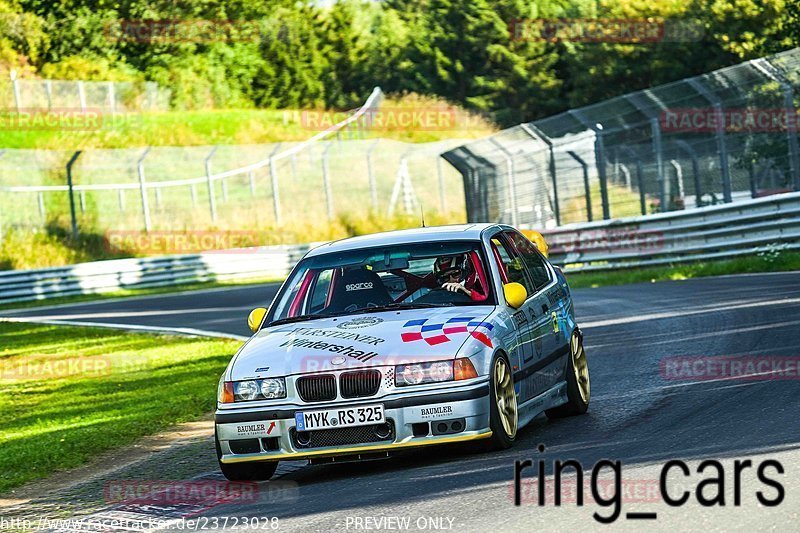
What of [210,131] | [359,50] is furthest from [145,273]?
[359,50]

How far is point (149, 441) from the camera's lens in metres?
11.1

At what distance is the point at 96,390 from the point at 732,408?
793 cm

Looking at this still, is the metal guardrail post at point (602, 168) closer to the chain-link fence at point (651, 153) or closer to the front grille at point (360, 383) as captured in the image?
the chain-link fence at point (651, 153)

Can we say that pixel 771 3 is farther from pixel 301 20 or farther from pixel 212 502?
pixel 212 502

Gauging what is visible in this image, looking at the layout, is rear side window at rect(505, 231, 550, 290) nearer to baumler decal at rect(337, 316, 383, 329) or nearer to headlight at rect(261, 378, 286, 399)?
baumler decal at rect(337, 316, 383, 329)

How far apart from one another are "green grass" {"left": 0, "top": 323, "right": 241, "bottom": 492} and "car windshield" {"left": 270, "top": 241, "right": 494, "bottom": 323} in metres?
2.38

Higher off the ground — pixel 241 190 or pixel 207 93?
pixel 207 93

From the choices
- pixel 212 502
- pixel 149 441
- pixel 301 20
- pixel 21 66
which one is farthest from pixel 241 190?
pixel 212 502

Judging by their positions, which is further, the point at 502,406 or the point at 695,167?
the point at 695,167

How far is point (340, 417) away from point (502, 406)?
1010 mm

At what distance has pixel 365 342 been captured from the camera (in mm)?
8125

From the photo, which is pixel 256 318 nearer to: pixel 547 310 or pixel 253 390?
pixel 253 390

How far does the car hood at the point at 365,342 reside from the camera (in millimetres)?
7961

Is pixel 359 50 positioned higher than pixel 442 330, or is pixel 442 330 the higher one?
pixel 359 50
